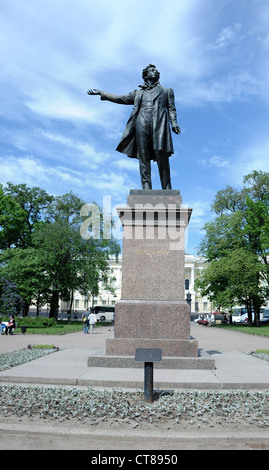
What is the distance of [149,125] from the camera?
991 centimetres

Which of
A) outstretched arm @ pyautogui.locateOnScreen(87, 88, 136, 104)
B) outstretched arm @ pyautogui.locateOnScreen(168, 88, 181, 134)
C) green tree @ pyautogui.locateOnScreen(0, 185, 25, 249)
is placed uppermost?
green tree @ pyautogui.locateOnScreen(0, 185, 25, 249)

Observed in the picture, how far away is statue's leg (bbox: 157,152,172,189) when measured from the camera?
32.8 feet

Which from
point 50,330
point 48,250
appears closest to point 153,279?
point 50,330

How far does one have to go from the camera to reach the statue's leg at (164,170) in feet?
32.8

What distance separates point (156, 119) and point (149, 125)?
0.22m

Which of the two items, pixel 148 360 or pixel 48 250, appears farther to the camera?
pixel 48 250

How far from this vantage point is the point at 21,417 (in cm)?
490

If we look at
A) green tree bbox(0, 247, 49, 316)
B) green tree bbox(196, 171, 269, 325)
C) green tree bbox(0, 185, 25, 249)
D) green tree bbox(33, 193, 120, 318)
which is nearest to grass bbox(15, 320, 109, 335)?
green tree bbox(0, 247, 49, 316)

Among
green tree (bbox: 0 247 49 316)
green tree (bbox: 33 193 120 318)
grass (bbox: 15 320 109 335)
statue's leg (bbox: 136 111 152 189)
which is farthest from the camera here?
green tree (bbox: 33 193 120 318)

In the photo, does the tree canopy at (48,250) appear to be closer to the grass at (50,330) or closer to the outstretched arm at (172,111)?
the grass at (50,330)

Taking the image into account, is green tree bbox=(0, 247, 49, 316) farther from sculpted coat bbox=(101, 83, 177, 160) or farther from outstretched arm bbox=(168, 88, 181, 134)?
outstretched arm bbox=(168, 88, 181, 134)

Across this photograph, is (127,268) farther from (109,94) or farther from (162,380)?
(109,94)

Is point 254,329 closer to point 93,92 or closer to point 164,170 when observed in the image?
point 164,170

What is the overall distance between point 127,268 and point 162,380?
288 centimetres
